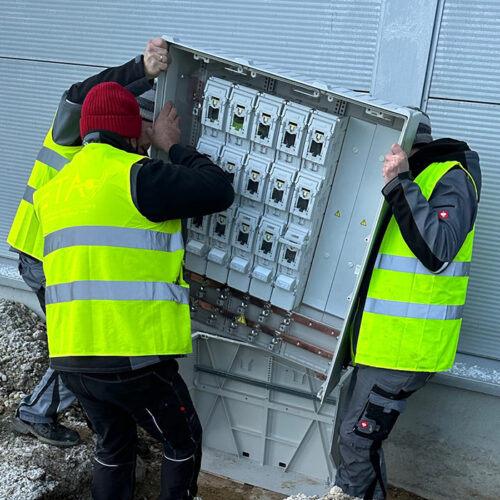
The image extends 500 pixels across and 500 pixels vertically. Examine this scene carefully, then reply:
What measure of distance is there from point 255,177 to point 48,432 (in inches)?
68.3

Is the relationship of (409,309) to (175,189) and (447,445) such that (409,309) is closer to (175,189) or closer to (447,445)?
(175,189)

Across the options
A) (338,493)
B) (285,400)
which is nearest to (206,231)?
(285,400)

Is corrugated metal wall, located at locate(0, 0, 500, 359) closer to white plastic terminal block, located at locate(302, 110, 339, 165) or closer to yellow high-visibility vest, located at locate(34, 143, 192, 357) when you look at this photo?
white plastic terminal block, located at locate(302, 110, 339, 165)

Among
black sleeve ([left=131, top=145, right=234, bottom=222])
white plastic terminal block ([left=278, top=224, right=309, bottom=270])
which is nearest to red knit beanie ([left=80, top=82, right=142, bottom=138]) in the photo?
black sleeve ([left=131, top=145, right=234, bottom=222])

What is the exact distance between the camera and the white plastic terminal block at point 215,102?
9.18 ft

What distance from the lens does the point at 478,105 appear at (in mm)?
3148

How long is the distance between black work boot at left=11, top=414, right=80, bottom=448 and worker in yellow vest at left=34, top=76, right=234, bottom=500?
30.9 inches

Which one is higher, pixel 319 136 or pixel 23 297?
pixel 319 136

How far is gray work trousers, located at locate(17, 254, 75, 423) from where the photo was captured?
10.6 ft

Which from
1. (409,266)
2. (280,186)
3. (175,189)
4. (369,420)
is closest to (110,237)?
(175,189)

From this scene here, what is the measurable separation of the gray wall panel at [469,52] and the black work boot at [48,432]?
264 cm

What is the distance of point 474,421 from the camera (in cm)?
338

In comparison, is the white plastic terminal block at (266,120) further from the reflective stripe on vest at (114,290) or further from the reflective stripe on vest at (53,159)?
the reflective stripe on vest at (53,159)

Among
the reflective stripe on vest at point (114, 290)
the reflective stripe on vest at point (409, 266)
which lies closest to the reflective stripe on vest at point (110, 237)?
the reflective stripe on vest at point (114, 290)
